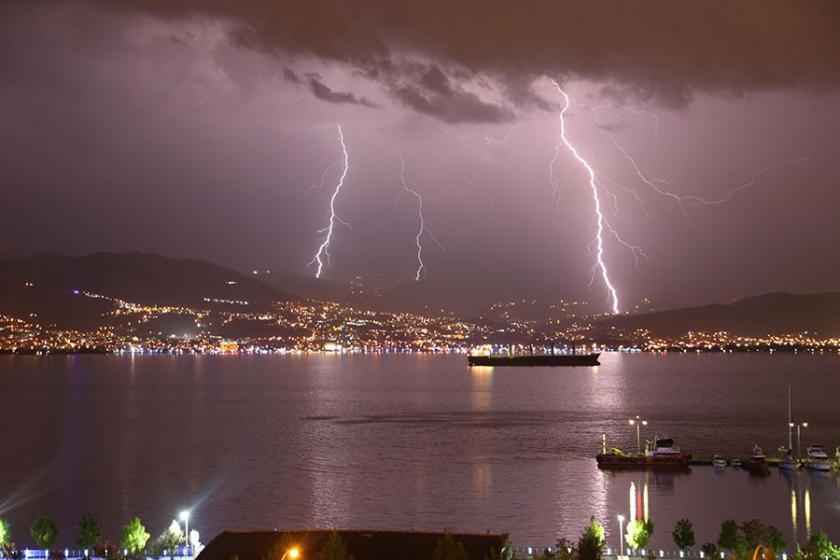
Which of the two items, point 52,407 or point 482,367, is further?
point 482,367

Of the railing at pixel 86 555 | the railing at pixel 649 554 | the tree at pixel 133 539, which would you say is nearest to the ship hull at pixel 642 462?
the railing at pixel 649 554

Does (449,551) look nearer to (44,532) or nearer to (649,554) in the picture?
(649,554)

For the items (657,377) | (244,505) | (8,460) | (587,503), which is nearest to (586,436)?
(587,503)

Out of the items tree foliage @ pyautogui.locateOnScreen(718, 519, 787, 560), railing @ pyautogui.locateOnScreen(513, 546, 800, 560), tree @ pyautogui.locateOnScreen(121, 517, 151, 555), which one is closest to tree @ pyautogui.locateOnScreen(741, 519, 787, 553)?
tree foliage @ pyautogui.locateOnScreen(718, 519, 787, 560)

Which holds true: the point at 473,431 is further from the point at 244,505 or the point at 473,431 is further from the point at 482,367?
the point at 482,367

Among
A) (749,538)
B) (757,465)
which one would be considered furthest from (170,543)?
(757,465)

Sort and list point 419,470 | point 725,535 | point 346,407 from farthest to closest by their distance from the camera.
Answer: point 346,407 < point 419,470 < point 725,535

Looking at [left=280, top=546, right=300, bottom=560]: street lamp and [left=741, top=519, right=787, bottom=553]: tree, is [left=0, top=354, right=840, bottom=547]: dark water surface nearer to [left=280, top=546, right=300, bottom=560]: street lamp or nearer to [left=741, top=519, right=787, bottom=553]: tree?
[left=741, top=519, right=787, bottom=553]: tree

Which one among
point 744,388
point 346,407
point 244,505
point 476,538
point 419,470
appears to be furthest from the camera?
point 744,388
